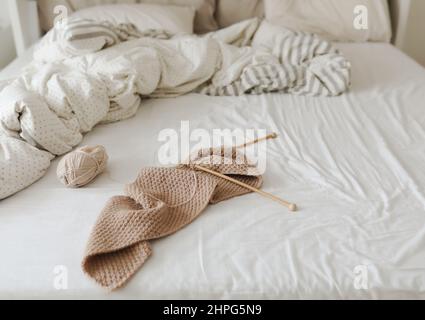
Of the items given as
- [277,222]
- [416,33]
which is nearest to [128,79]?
[277,222]

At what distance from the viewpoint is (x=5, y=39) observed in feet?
6.84

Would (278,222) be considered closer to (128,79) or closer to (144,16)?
(128,79)

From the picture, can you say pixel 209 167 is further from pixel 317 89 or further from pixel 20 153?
pixel 317 89

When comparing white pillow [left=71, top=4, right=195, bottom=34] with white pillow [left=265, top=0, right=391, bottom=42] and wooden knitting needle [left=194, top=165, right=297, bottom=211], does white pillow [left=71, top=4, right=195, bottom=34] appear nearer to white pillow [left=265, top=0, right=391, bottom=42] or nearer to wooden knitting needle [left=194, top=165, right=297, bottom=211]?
white pillow [left=265, top=0, right=391, bottom=42]

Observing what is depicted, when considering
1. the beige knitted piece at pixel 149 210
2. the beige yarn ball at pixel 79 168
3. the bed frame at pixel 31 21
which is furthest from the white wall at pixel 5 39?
A: the beige knitted piece at pixel 149 210

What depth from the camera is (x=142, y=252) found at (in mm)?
905

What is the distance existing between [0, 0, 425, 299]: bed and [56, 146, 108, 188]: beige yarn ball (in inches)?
1.0

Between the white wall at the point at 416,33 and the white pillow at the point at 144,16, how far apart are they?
1.16 meters

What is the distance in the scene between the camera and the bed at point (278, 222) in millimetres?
847

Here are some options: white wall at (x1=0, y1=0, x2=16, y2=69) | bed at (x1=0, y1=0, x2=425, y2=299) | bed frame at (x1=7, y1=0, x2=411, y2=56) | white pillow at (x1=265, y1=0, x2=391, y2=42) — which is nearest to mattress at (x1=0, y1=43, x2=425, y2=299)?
bed at (x1=0, y1=0, x2=425, y2=299)

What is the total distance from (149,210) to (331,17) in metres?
1.54

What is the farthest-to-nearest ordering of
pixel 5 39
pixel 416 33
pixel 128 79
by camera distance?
1. pixel 416 33
2. pixel 5 39
3. pixel 128 79

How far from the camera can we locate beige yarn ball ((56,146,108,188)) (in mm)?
1095

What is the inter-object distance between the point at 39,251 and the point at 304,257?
1.80ft
